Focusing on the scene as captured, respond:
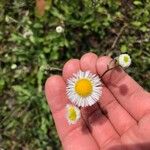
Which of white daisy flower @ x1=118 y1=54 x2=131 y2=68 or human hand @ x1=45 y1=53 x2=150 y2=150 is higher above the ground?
white daisy flower @ x1=118 y1=54 x2=131 y2=68

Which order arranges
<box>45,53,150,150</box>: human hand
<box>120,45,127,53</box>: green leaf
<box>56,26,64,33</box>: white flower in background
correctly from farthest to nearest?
<box>120,45,127,53</box>: green leaf → <box>56,26,64,33</box>: white flower in background → <box>45,53,150,150</box>: human hand

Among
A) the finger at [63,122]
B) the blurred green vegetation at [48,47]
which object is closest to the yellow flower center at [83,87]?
the finger at [63,122]

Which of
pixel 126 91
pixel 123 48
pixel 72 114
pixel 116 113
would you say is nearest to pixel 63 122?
pixel 72 114

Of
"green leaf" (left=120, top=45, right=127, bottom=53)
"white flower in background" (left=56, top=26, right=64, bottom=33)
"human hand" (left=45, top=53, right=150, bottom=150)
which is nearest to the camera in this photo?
"human hand" (left=45, top=53, right=150, bottom=150)

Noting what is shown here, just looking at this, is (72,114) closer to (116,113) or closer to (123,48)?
(116,113)

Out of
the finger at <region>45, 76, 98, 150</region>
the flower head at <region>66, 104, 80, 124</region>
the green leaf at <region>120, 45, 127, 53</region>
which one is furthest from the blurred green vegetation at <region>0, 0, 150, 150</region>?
the flower head at <region>66, 104, 80, 124</region>

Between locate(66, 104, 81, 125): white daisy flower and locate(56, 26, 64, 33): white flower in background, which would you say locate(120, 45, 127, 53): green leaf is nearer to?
locate(56, 26, 64, 33): white flower in background
